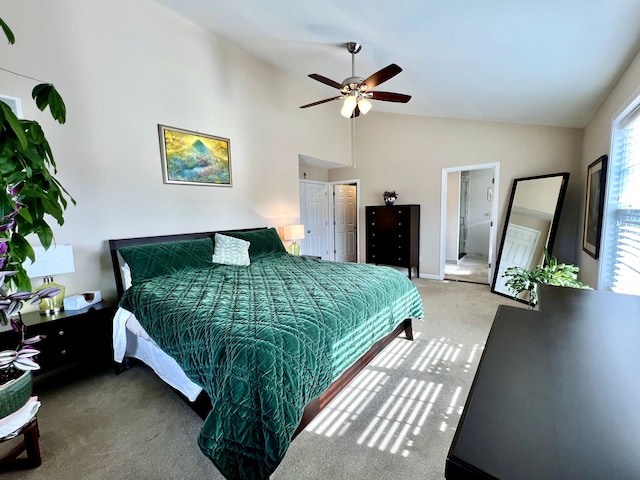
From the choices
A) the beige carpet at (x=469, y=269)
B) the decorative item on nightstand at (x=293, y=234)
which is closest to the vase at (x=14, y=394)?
the decorative item on nightstand at (x=293, y=234)

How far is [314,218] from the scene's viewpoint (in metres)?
5.89

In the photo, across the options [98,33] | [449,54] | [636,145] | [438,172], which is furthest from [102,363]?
[438,172]

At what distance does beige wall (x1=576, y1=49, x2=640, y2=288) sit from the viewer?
79.6 inches

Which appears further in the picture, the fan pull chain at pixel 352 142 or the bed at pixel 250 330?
the fan pull chain at pixel 352 142

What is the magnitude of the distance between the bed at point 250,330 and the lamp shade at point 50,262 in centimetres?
41

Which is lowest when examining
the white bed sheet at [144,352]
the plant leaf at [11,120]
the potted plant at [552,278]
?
the white bed sheet at [144,352]

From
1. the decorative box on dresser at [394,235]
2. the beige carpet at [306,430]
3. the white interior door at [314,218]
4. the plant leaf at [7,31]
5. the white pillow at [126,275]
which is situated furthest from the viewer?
the white interior door at [314,218]

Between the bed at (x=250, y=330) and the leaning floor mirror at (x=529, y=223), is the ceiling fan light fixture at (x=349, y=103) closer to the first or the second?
the bed at (x=250, y=330)

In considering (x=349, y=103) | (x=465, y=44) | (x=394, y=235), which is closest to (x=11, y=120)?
(x=349, y=103)

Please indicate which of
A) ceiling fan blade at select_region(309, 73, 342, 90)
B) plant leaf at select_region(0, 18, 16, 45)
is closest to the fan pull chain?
ceiling fan blade at select_region(309, 73, 342, 90)

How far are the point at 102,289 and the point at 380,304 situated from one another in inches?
99.9

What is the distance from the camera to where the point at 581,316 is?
1.02m

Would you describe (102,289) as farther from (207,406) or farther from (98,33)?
(98,33)

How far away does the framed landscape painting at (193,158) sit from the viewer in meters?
3.10
